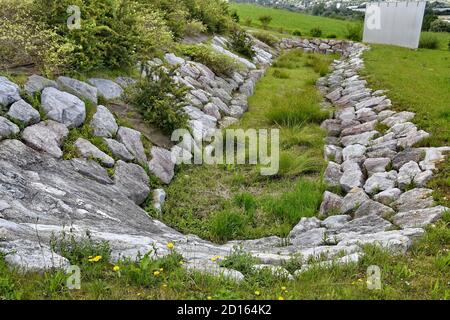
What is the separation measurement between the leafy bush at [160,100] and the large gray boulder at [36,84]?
152cm

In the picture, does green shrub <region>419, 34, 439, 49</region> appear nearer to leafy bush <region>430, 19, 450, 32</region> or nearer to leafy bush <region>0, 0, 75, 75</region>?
leafy bush <region>430, 19, 450, 32</region>

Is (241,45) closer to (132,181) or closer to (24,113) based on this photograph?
(132,181)

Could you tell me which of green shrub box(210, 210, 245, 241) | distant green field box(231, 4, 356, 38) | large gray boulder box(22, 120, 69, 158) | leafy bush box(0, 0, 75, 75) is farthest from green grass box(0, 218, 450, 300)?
distant green field box(231, 4, 356, 38)

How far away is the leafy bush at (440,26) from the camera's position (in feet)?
98.7

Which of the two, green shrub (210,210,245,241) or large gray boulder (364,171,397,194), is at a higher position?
large gray boulder (364,171,397,194)

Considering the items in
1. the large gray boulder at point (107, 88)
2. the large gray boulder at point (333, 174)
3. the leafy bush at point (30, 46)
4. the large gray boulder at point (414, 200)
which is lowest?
the large gray boulder at point (333, 174)

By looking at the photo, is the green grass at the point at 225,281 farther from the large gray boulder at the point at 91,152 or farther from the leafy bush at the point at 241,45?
the leafy bush at the point at 241,45

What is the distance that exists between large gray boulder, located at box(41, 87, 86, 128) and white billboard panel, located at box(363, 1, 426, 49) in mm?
18206

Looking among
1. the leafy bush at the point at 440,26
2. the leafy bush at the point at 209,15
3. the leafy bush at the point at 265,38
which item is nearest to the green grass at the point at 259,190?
the leafy bush at the point at 209,15

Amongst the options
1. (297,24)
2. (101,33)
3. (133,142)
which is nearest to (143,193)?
(133,142)

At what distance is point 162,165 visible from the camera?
6824mm

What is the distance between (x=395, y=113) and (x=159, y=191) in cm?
528

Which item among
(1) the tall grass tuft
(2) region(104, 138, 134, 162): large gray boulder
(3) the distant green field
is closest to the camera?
(2) region(104, 138, 134, 162): large gray boulder

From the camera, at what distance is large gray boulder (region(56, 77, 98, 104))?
6668mm
